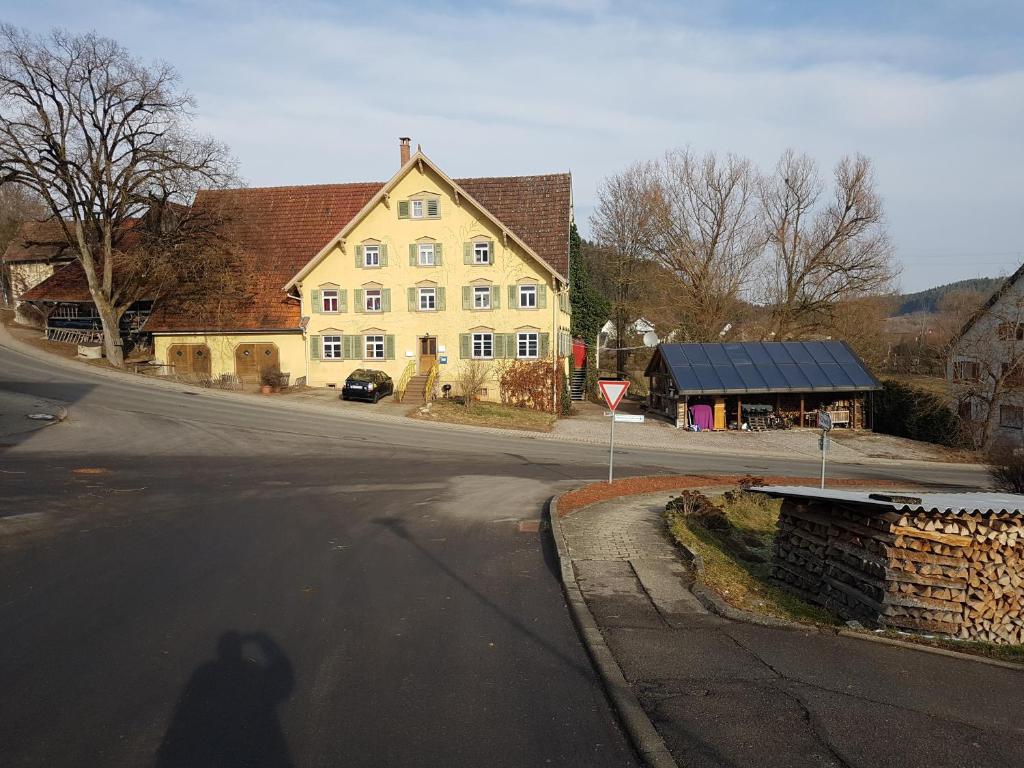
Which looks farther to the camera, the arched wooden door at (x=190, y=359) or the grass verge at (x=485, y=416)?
the arched wooden door at (x=190, y=359)

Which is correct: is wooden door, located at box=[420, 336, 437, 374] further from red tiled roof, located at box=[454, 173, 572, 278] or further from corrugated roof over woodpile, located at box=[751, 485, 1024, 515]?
corrugated roof over woodpile, located at box=[751, 485, 1024, 515]

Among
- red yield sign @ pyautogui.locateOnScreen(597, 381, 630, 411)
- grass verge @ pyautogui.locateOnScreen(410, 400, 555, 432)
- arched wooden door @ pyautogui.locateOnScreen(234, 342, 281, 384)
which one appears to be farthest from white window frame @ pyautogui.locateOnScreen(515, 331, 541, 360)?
red yield sign @ pyautogui.locateOnScreen(597, 381, 630, 411)

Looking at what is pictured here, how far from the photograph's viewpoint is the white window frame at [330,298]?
39688 millimetres

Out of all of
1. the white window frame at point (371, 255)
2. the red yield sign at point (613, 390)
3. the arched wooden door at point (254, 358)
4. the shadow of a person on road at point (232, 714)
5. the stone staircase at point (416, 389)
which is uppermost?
the white window frame at point (371, 255)

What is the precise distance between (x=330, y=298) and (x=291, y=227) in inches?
291

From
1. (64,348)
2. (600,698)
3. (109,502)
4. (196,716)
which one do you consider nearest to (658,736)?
(600,698)

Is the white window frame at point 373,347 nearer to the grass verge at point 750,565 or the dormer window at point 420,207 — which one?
the dormer window at point 420,207

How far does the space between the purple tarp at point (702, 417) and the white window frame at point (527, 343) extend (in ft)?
26.6

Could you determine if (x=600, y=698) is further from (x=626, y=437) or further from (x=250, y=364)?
(x=250, y=364)

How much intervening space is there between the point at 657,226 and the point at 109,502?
42.0 meters

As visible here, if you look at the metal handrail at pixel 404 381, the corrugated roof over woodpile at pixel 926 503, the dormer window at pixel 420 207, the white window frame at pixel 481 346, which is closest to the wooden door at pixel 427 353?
the metal handrail at pixel 404 381

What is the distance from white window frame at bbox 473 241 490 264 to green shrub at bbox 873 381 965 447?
20722 millimetres

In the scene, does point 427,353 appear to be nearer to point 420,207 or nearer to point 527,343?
point 527,343

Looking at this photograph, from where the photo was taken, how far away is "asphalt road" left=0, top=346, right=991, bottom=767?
5.49 meters
